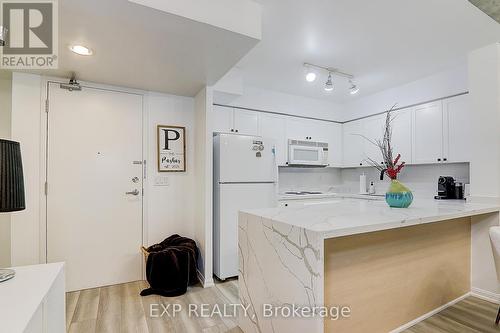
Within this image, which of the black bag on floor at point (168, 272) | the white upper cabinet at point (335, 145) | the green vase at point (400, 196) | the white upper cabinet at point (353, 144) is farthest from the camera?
the white upper cabinet at point (335, 145)

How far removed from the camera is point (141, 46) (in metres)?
1.96

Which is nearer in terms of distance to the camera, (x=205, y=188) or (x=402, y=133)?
(x=205, y=188)

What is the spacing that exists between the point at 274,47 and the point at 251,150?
114 cm

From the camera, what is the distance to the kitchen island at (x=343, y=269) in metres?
1.31

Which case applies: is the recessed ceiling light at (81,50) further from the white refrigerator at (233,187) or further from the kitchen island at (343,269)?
the kitchen island at (343,269)

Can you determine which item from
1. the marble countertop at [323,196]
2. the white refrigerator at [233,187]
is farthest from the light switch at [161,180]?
the marble countertop at [323,196]

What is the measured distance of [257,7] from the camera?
6.31ft

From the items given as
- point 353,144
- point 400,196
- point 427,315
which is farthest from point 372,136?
point 427,315

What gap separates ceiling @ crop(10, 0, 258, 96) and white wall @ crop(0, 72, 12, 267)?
0.61 m

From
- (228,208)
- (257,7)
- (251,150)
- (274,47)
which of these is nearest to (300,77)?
(274,47)

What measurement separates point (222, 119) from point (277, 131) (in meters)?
0.91

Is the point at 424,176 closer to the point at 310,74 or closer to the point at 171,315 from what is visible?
the point at 310,74

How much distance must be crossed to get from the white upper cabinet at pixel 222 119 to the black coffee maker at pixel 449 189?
9.23ft

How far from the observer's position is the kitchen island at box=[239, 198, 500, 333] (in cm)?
131
